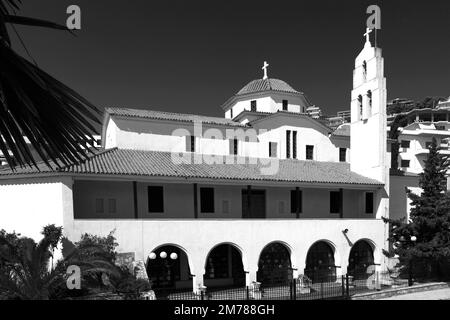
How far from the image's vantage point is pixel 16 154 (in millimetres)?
2145

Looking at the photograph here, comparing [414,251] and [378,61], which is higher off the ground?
[378,61]

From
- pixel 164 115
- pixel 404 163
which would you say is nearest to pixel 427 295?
pixel 164 115

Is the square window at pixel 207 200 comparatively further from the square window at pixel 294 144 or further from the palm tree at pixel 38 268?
the square window at pixel 294 144

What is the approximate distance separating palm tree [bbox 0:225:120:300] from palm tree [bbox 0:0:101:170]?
11028 mm

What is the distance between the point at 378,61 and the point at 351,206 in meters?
10.1

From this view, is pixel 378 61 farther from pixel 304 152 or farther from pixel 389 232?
pixel 389 232

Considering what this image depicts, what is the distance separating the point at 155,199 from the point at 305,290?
998 cm

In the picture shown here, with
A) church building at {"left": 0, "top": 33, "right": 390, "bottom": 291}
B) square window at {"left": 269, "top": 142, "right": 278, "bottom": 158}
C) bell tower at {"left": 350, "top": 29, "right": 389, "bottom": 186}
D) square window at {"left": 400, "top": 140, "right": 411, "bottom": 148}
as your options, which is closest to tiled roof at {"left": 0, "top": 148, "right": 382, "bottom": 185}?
church building at {"left": 0, "top": 33, "right": 390, "bottom": 291}

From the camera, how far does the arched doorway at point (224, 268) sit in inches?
818

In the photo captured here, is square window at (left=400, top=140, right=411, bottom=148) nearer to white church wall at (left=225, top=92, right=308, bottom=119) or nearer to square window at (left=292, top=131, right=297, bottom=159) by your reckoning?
white church wall at (left=225, top=92, right=308, bottom=119)

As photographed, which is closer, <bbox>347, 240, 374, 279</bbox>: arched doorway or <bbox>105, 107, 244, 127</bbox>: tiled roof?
<bbox>347, 240, 374, 279</bbox>: arched doorway

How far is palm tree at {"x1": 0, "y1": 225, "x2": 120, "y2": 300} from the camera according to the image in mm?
11070
